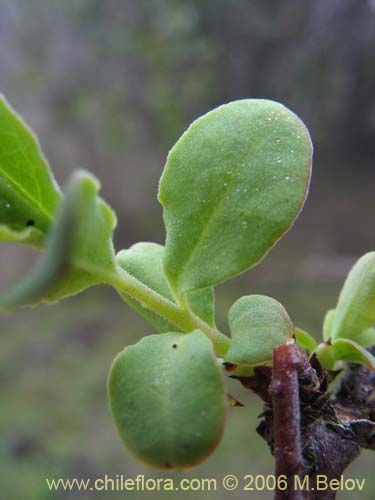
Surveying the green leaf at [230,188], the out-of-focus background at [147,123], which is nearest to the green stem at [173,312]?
the green leaf at [230,188]

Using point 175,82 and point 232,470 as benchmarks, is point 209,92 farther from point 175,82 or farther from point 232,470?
point 232,470

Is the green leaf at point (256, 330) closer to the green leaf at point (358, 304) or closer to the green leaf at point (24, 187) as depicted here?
the green leaf at point (358, 304)

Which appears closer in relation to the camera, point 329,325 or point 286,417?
point 286,417

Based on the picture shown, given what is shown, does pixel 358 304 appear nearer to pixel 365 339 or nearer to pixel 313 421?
pixel 365 339

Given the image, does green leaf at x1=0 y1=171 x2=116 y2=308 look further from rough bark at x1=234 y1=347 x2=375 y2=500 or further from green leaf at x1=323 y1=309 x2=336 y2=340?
green leaf at x1=323 y1=309 x2=336 y2=340

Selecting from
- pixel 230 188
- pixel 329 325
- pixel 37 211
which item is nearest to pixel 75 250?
pixel 37 211

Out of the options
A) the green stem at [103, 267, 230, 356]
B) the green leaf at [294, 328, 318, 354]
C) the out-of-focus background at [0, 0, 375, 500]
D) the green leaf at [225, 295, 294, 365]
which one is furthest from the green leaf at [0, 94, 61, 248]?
the out-of-focus background at [0, 0, 375, 500]

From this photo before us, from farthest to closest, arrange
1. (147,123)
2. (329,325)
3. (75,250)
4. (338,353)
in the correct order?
1. (147,123)
2. (329,325)
3. (338,353)
4. (75,250)
